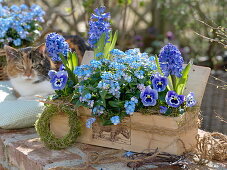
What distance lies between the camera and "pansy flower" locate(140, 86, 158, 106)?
70.2 inches

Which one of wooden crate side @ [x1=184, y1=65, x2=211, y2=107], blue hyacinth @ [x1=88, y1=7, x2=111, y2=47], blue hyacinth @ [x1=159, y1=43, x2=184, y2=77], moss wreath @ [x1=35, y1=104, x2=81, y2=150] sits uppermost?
blue hyacinth @ [x1=88, y1=7, x2=111, y2=47]

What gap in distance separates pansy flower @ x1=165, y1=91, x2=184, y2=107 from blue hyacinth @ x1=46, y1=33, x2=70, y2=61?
617 mm

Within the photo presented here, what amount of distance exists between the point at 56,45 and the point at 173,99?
669 millimetres

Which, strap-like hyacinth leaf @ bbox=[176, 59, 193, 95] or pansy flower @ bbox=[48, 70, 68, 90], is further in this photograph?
pansy flower @ bbox=[48, 70, 68, 90]

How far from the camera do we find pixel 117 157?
1845 millimetres

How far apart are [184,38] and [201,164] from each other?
4.06 meters

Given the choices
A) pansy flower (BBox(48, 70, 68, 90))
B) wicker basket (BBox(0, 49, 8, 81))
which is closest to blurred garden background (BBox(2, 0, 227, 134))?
wicker basket (BBox(0, 49, 8, 81))

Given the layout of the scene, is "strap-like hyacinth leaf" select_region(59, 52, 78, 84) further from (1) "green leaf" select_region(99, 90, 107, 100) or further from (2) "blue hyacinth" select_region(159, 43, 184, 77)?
(2) "blue hyacinth" select_region(159, 43, 184, 77)

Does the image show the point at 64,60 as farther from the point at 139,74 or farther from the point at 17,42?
the point at 17,42

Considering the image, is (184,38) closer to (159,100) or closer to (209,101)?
(209,101)

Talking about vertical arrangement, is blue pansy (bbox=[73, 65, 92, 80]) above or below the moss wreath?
above

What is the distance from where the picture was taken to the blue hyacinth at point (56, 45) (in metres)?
2.04

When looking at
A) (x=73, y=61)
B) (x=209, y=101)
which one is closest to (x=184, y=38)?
(x=209, y=101)

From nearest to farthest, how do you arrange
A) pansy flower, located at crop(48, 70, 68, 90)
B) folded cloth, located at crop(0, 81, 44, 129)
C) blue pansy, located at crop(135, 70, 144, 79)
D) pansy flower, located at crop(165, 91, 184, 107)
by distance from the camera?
pansy flower, located at crop(165, 91, 184, 107) → blue pansy, located at crop(135, 70, 144, 79) → pansy flower, located at crop(48, 70, 68, 90) → folded cloth, located at crop(0, 81, 44, 129)
